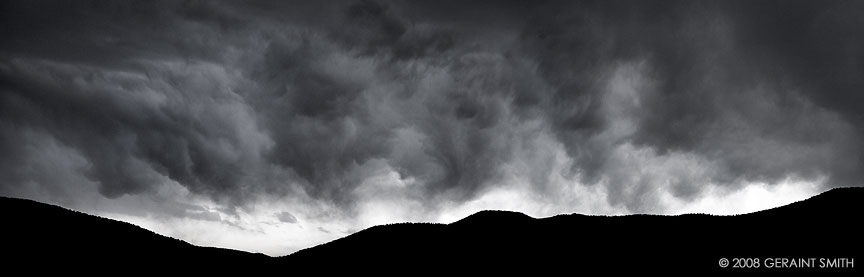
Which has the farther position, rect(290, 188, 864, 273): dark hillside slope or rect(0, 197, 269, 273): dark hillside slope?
rect(0, 197, 269, 273): dark hillside slope

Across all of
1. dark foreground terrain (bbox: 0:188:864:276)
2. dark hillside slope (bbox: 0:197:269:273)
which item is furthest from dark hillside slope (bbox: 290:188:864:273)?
dark hillside slope (bbox: 0:197:269:273)

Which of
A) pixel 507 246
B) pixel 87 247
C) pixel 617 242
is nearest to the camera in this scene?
pixel 617 242

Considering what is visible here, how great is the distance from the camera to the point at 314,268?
6925 cm

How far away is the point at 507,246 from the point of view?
67.3 meters

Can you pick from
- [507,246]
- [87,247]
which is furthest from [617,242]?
[87,247]

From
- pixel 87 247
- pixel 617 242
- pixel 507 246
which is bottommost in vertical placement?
pixel 87 247

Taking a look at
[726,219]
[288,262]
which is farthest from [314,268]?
[726,219]

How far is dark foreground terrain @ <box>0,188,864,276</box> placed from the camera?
53625mm

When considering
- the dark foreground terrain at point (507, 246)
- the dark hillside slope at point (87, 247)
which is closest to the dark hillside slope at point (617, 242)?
the dark foreground terrain at point (507, 246)

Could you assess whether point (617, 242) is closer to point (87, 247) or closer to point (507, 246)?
point (507, 246)

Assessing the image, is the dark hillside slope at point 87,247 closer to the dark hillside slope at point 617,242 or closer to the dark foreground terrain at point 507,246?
the dark foreground terrain at point 507,246

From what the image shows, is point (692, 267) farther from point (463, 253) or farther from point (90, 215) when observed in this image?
point (90, 215)

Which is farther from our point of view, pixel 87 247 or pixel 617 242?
pixel 87 247

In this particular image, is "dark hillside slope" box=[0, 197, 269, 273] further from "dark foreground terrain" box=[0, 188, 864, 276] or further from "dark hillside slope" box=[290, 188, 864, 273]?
"dark hillside slope" box=[290, 188, 864, 273]
